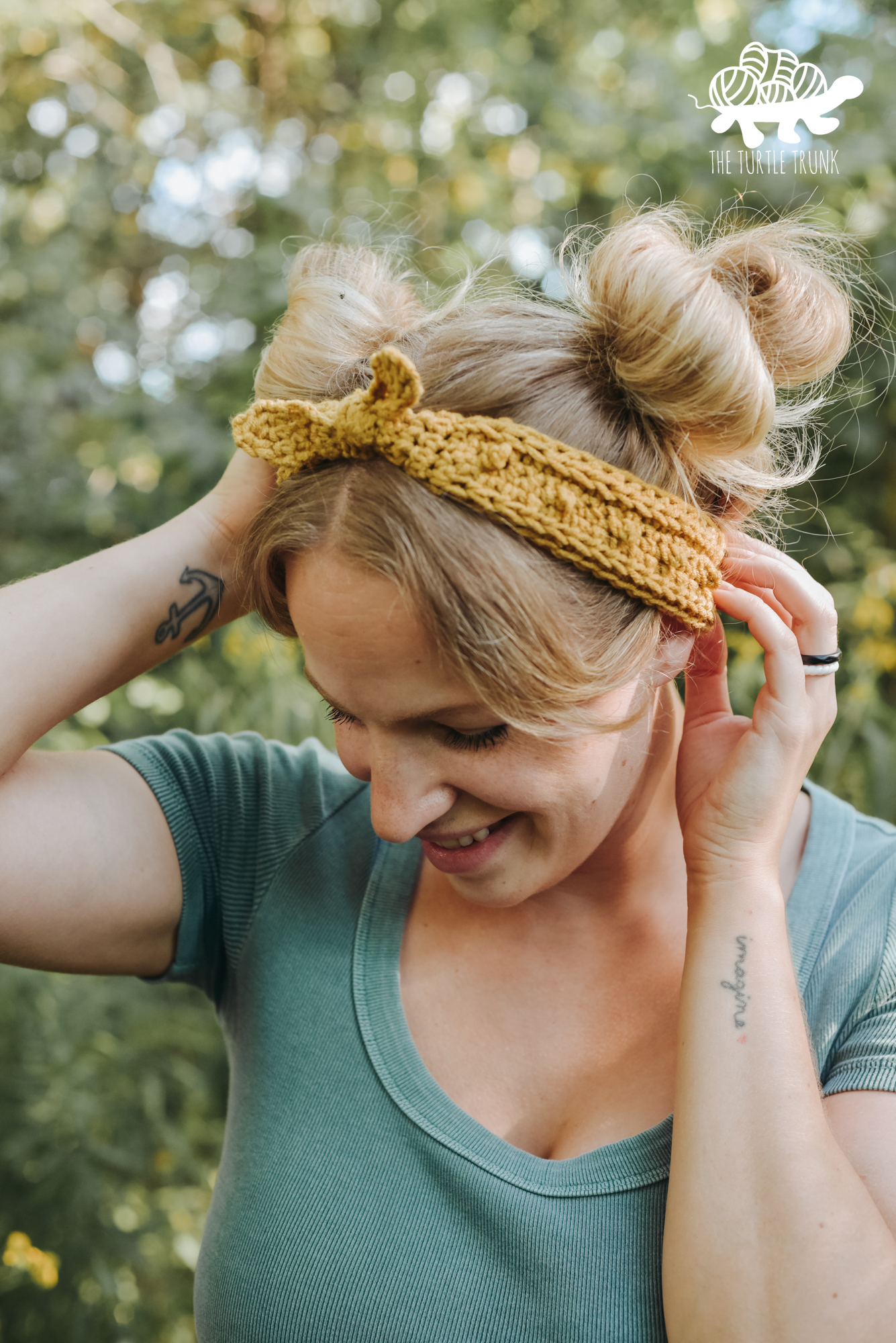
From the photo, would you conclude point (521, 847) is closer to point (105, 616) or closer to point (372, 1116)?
point (372, 1116)

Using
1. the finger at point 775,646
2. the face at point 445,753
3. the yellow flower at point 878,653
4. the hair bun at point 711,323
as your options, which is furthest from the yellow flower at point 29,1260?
the yellow flower at point 878,653

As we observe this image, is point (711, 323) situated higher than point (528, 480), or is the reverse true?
point (711, 323)

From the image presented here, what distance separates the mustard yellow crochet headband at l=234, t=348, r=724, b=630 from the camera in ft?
3.02

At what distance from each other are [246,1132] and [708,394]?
1020 mm

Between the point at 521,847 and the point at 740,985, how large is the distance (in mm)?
270

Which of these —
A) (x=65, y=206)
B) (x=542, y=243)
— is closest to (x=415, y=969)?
(x=542, y=243)

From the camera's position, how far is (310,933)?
4.06ft

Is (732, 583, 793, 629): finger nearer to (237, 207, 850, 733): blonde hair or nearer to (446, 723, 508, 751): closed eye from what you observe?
(237, 207, 850, 733): blonde hair

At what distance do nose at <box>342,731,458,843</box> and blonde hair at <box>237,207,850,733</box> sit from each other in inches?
4.8

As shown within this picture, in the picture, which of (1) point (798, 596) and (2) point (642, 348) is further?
(1) point (798, 596)

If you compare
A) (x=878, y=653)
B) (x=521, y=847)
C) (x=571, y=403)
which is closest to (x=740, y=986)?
(x=521, y=847)

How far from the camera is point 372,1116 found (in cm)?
109

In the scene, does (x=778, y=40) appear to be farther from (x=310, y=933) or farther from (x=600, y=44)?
Result: (x=310, y=933)

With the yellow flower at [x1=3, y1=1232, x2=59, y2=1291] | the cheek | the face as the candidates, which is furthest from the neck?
the yellow flower at [x1=3, y1=1232, x2=59, y2=1291]
